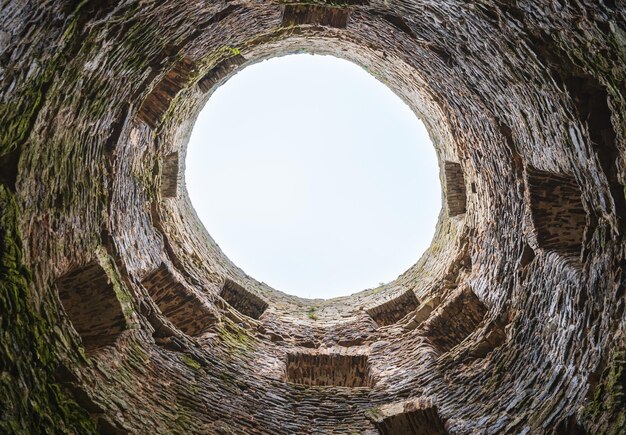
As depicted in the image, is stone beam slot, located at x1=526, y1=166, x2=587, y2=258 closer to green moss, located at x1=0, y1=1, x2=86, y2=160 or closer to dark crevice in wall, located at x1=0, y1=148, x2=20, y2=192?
green moss, located at x1=0, y1=1, x2=86, y2=160

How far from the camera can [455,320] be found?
9.25m

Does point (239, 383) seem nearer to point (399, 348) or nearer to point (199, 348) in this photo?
point (199, 348)

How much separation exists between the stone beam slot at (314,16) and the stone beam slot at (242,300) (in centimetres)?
496

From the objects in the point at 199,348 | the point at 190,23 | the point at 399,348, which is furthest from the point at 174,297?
the point at 190,23

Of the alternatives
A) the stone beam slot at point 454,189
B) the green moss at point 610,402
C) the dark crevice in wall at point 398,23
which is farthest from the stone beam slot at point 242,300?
the green moss at point 610,402

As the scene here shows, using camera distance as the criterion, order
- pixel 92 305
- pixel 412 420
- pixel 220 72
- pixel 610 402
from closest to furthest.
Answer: pixel 610 402 → pixel 412 420 → pixel 92 305 → pixel 220 72

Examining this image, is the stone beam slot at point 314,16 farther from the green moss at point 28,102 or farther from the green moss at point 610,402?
the green moss at point 610,402

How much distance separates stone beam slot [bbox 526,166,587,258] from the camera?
7047mm

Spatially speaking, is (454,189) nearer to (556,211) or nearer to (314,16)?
(556,211)

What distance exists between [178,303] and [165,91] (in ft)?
10.7

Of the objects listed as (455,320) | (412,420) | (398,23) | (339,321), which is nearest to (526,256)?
(455,320)

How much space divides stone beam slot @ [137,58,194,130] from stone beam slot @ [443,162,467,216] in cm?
472

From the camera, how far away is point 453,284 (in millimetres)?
9945

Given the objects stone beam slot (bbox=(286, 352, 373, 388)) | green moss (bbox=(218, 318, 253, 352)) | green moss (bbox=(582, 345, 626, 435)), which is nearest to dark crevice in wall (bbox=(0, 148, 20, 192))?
green moss (bbox=(218, 318, 253, 352))
